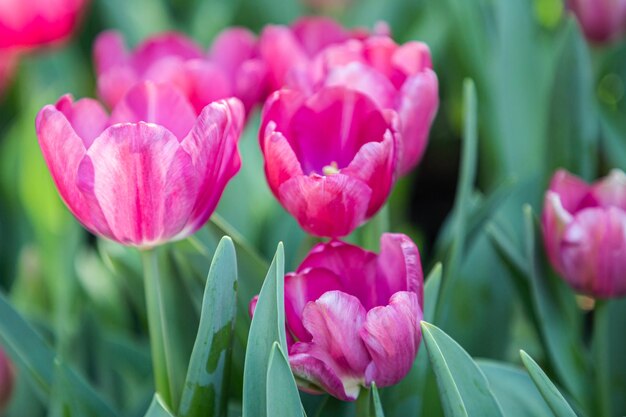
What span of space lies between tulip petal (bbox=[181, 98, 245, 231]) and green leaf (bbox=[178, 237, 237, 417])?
4 centimetres

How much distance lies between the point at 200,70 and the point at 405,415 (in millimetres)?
348

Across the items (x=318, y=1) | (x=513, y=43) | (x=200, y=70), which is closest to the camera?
(x=200, y=70)

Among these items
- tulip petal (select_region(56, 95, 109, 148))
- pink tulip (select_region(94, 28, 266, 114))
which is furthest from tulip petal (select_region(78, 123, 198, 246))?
pink tulip (select_region(94, 28, 266, 114))

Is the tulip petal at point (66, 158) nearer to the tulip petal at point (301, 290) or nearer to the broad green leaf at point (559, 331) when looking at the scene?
Result: the tulip petal at point (301, 290)

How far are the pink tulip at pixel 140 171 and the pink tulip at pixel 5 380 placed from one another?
35 cm

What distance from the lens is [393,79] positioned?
2.48 feet

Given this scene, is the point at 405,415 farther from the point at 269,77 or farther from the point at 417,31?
the point at 417,31

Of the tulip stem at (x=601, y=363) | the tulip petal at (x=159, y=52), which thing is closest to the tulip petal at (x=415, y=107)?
the tulip stem at (x=601, y=363)

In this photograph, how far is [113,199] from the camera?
2.00 ft

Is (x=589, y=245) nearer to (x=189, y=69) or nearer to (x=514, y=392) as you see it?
(x=514, y=392)

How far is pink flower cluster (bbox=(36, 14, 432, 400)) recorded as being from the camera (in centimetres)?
58

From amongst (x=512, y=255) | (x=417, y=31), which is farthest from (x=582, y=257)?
(x=417, y=31)

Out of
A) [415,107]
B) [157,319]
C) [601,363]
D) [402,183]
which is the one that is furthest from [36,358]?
[402,183]

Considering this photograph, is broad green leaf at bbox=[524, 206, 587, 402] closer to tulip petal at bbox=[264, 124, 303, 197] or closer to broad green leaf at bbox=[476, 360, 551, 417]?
broad green leaf at bbox=[476, 360, 551, 417]
